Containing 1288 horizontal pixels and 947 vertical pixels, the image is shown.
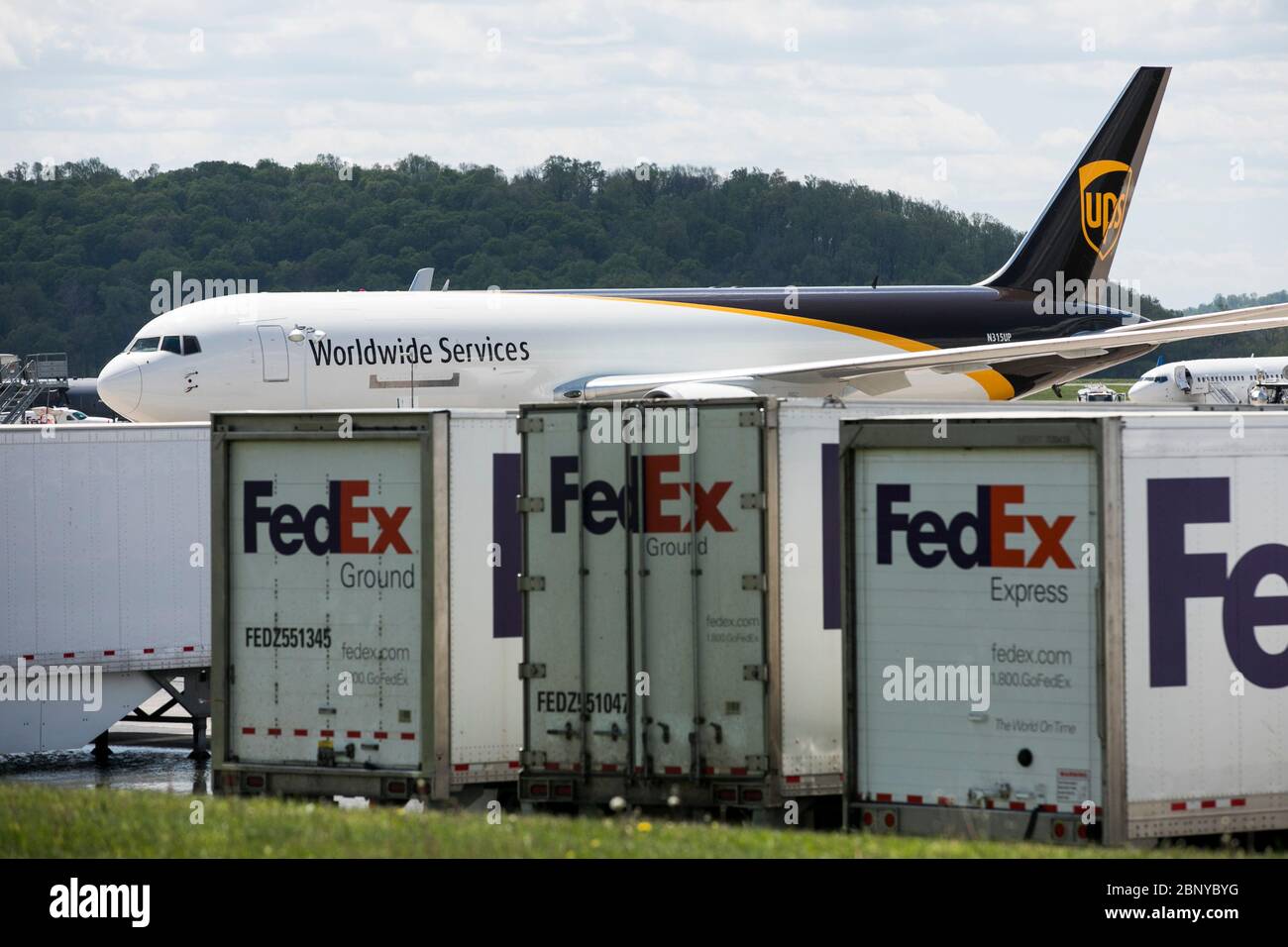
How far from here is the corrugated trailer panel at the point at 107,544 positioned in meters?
17.9

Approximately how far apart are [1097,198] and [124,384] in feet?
72.3

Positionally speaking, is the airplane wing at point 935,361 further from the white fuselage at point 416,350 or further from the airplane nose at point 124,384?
the airplane nose at point 124,384

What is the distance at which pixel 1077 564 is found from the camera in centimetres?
1080

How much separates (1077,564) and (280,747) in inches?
233

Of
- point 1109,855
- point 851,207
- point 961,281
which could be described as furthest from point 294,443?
point 851,207

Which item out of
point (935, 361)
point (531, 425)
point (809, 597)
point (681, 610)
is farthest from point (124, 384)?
point (809, 597)

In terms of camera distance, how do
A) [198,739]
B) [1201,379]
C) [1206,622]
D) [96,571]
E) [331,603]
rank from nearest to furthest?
[1206,622]
[331,603]
[96,571]
[198,739]
[1201,379]

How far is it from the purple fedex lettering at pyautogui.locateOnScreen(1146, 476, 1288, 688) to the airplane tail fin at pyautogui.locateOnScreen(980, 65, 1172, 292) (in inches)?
1159

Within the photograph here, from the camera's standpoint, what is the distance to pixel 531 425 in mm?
12781

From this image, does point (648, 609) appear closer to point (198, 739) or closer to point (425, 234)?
point (198, 739)

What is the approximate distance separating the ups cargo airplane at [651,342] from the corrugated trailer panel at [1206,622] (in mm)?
19131

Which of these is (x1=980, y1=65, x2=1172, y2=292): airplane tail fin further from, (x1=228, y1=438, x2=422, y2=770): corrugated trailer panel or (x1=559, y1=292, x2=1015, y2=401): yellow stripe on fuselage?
(x1=228, y1=438, x2=422, y2=770): corrugated trailer panel

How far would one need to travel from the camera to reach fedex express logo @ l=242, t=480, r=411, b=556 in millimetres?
12836

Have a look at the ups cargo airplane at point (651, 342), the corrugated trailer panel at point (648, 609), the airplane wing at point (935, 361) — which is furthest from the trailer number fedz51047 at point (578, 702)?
the airplane wing at point (935, 361)
